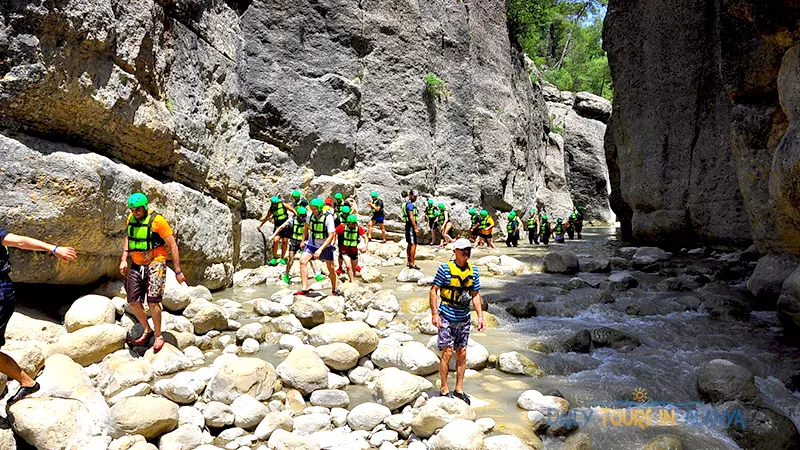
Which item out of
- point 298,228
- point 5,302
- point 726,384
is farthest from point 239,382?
point 298,228

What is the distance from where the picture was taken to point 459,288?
14.9 feet

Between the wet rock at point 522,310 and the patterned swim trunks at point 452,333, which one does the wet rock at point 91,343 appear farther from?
the wet rock at point 522,310

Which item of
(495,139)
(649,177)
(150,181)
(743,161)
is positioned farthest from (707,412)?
(495,139)

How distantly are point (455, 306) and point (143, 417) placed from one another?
2864 millimetres

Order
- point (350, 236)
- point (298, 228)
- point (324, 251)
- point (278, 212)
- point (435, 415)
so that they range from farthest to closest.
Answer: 1. point (278, 212)
2. point (298, 228)
3. point (350, 236)
4. point (324, 251)
5. point (435, 415)

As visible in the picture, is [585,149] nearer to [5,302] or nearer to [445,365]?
[445,365]

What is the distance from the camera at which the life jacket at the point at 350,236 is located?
31.0 feet

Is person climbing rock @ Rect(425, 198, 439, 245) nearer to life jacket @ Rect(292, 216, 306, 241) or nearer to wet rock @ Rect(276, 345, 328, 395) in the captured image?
life jacket @ Rect(292, 216, 306, 241)

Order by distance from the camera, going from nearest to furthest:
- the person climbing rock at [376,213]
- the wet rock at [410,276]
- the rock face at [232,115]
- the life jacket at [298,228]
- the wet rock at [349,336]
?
1. the wet rock at [349,336]
2. the rock face at [232,115]
3. the life jacket at [298,228]
4. the wet rock at [410,276]
5. the person climbing rock at [376,213]

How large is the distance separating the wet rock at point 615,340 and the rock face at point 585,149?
27227 millimetres

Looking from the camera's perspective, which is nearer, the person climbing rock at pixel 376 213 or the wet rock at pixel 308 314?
the wet rock at pixel 308 314

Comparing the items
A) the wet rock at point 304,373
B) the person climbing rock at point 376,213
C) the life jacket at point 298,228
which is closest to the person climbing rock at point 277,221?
the life jacket at point 298,228

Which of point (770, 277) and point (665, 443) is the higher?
point (770, 277)

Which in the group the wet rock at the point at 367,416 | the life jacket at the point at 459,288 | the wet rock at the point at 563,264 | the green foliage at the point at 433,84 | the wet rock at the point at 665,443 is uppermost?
the green foliage at the point at 433,84
